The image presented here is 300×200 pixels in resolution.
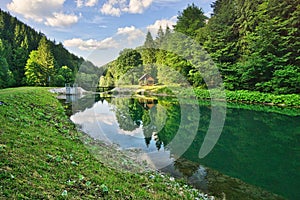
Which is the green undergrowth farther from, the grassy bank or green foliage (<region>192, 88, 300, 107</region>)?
the grassy bank

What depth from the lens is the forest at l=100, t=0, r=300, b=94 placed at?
21.5 metres

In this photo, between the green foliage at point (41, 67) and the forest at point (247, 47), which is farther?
the green foliage at point (41, 67)

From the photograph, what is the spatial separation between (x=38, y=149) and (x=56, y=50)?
58.3 metres

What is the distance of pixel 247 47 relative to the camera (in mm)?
26016

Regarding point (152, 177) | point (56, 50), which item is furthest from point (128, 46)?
point (56, 50)

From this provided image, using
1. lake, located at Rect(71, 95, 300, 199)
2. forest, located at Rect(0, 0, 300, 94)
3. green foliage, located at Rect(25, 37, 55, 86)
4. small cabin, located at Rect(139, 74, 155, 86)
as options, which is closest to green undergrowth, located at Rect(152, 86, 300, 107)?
forest, located at Rect(0, 0, 300, 94)

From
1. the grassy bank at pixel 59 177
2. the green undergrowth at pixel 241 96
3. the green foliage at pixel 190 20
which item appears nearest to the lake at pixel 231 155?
the grassy bank at pixel 59 177

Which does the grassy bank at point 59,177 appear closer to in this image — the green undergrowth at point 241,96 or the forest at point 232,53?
the forest at point 232,53

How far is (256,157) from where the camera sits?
7.63 meters

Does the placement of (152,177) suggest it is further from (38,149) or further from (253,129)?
(253,129)

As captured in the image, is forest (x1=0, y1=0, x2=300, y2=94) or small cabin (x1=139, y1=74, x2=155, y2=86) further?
forest (x1=0, y1=0, x2=300, y2=94)

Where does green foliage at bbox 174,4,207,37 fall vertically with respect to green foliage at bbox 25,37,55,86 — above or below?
above

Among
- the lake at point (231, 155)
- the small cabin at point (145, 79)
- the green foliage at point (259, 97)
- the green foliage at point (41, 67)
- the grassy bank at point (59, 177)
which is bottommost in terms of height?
the lake at point (231, 155)

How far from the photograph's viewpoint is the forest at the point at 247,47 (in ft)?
70.4
